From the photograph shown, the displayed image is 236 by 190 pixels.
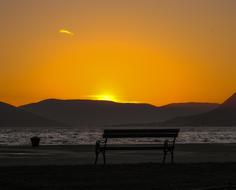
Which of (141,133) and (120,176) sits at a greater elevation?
(141,133)

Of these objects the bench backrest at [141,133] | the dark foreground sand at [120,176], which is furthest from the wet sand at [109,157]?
the dark foreground sand at [120,176]

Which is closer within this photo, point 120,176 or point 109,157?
point 120,176

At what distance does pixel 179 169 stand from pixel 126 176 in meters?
2.36

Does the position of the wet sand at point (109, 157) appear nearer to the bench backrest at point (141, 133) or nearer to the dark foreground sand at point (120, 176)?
the bench backrest at point (141, 133)

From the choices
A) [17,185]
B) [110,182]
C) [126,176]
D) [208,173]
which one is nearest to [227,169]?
[208,173]

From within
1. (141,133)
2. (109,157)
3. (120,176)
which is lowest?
(120,176)

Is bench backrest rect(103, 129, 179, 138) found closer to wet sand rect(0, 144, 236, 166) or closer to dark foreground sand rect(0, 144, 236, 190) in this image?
wet sand rect(0, 144, 236, 166)

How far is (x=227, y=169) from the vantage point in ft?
55.9

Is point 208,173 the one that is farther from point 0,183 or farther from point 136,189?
point 0,183

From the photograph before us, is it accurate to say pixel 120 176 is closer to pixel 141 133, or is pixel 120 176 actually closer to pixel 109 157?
pixel 141 133

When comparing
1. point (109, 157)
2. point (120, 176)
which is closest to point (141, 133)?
point (109, 157)

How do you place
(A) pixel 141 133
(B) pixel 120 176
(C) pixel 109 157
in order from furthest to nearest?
1. (C) pixel 109 157
2. (A) pixel 141 133
3. (B) pixel 120 176

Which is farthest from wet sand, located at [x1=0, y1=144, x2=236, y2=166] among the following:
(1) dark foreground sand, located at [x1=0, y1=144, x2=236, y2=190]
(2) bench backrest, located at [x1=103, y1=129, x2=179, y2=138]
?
A: (1) dark foreground sand, located at [x1=0, y1=144, x2=236, y2=190]

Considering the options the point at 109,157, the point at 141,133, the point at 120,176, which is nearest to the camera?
the point at 120,176
